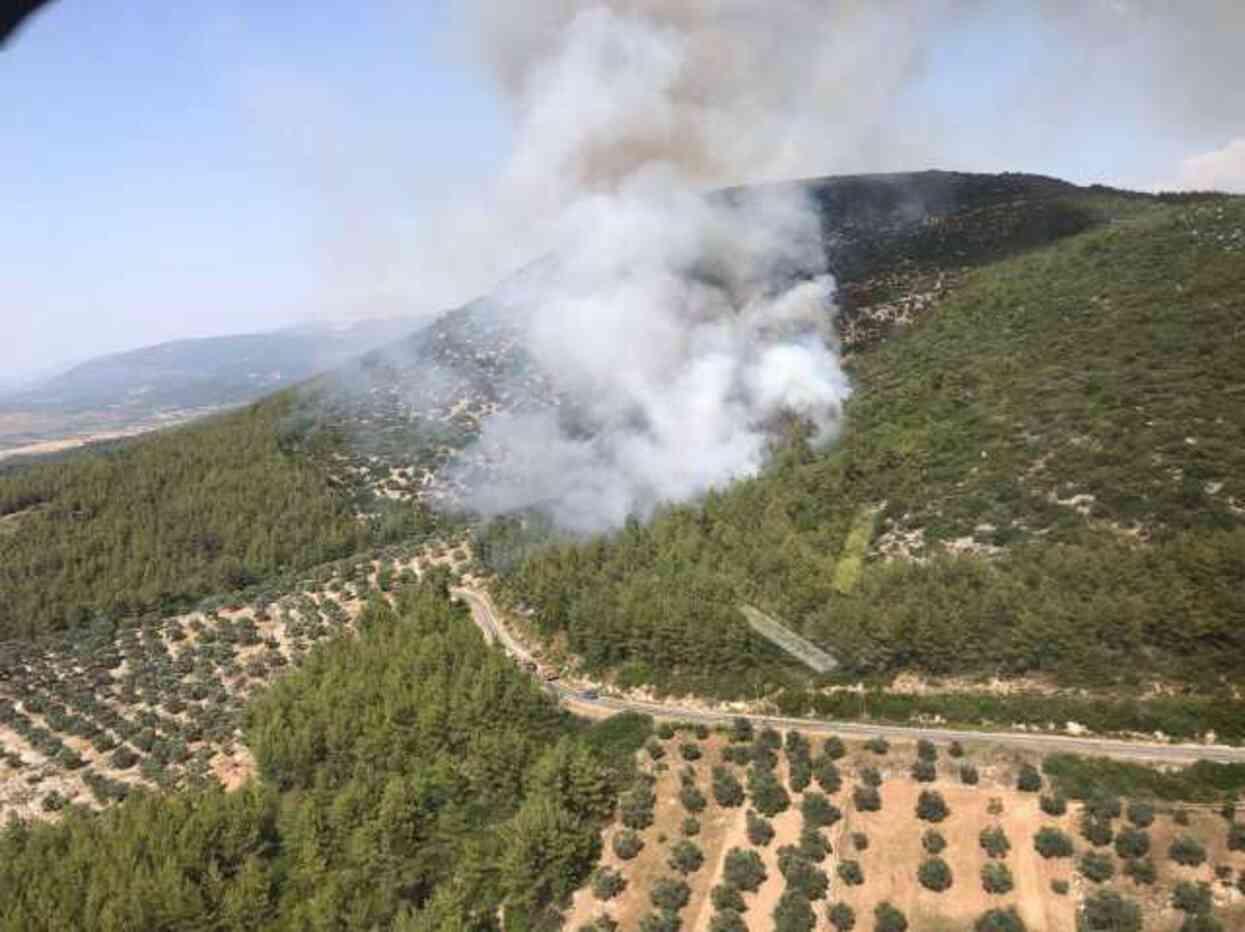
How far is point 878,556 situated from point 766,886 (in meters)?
22.0

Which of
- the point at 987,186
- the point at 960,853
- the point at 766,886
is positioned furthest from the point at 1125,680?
the point at 987,186

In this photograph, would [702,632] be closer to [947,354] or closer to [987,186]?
[947,354]

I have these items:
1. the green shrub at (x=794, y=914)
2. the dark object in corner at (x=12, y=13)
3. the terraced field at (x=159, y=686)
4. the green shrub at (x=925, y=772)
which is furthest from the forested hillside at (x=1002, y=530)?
the dark object in corner at (x=12, y=13)

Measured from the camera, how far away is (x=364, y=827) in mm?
37438

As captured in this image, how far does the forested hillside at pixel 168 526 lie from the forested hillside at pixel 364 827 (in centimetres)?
3794

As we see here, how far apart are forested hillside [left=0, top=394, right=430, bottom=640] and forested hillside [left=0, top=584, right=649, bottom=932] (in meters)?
37.9

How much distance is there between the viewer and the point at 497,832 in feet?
124

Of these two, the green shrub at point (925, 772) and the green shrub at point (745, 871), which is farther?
the green shrub at point (925, 772)

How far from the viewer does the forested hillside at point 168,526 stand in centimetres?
7788

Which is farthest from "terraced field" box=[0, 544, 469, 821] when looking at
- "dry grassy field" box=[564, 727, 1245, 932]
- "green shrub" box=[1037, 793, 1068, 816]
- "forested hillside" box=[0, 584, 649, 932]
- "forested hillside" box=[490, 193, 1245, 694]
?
"green shrub" box=[1037, 793, 1068, 816]

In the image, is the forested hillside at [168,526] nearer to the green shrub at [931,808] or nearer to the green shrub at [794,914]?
the green shrub at [794,914]

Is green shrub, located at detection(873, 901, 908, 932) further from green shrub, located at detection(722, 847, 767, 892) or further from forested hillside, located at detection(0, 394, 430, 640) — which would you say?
forested hillside, located at detection(0, 394, 430, 640)

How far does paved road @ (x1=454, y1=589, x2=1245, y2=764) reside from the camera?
3500 cm

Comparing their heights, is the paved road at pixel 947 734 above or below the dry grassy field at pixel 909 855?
above
